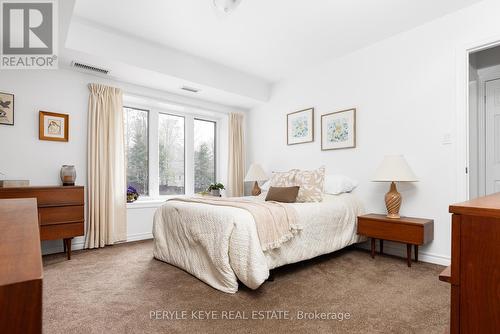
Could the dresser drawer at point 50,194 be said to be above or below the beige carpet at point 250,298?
above

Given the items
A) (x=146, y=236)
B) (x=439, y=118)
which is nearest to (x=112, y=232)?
(x=146, y=236)

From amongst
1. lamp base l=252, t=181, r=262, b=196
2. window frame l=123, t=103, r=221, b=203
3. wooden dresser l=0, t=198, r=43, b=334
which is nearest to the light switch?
lamp base l=252, t=181, r=262, b=196

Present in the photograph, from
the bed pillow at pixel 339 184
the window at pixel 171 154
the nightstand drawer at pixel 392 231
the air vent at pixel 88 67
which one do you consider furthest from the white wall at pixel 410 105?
the air vent at pixel 88 67

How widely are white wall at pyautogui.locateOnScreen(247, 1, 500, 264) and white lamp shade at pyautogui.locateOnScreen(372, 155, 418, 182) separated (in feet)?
0.88

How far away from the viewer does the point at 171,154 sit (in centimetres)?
467

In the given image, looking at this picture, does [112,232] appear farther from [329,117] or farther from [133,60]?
[329,117]

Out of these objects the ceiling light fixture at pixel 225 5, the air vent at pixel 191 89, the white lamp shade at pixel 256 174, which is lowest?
the white lamp shade at pixel 256 174

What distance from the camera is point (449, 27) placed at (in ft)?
9.41

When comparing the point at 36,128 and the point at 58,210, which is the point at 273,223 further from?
the point at 36,128

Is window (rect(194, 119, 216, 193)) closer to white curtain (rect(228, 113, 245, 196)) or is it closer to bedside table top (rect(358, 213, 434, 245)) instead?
white curtain (rect(228, 113, 245, 196))

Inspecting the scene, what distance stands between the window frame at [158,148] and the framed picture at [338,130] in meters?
2.17

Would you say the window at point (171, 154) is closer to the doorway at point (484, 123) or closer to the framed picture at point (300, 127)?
the framed picture at point (300, 127)

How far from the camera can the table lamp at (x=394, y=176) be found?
2848 mm

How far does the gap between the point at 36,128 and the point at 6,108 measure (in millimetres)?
326
